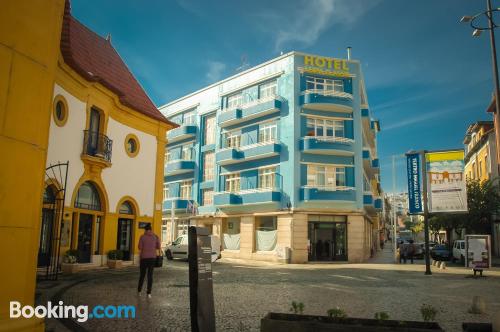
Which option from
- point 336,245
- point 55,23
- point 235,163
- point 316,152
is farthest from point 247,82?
point 55,23

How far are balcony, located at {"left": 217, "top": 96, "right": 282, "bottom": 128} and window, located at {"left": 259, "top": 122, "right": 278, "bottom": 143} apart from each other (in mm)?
998

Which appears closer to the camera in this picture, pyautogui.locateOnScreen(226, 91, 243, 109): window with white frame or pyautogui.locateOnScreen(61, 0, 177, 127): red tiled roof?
pyautogui.locateOnScreen(61, 0, 177, 127): red tiled roof

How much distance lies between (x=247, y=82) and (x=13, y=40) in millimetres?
32922

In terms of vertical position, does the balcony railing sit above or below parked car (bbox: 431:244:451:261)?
above

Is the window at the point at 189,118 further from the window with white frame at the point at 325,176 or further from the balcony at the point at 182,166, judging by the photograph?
the window with white frame at the point at 325,176

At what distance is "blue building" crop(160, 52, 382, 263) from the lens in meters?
32.4

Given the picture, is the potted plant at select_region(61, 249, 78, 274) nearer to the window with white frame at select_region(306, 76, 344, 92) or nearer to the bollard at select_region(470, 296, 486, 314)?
the bollard at select_region(470, 296, 486, 314)

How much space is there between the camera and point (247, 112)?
36.4 meters

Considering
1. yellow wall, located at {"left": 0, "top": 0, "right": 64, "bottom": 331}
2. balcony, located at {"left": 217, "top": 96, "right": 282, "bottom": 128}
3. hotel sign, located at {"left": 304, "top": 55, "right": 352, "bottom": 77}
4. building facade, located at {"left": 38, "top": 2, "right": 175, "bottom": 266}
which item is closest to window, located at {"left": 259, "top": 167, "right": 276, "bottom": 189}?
balcony, located at {"left": 217, "top": 96, "right": 282, "bottom": 128}

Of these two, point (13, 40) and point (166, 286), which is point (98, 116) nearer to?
point (166, 286)

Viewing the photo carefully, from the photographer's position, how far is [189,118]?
147 ft

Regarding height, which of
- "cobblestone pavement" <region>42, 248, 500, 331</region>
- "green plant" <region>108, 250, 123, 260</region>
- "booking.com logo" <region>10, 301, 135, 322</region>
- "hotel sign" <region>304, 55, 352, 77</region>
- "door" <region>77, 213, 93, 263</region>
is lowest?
"cobblestone pavement" <region>42, 248, 500, 331</region>

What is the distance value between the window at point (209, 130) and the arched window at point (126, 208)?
18.6 meters

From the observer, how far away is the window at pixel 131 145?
23234mm
